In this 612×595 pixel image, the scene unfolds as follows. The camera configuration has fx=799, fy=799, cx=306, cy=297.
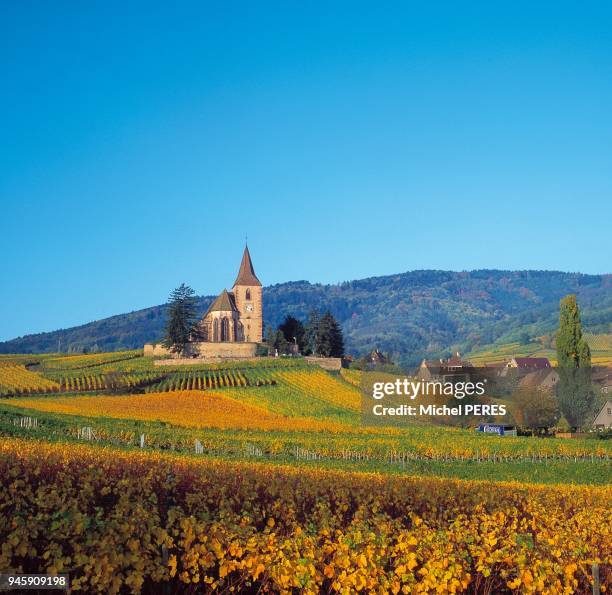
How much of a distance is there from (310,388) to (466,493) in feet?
199

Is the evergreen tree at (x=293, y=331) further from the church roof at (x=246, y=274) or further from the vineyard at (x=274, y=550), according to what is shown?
the vineyard at (x=274, y=550)

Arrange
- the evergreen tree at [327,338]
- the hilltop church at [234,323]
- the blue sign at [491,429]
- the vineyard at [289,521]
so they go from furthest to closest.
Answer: the evergreen tree at [327,338] → the hilltop church at [234,323] → the blue sign at [491,429] → the vineyard at [289,521]

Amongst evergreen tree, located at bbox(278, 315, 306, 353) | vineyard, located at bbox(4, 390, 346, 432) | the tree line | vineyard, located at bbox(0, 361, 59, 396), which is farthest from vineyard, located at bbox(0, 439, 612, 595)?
evergreen tree, located at bbox(278, 315, 306, 353)

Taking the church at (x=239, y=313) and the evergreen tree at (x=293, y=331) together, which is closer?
the evergreen tree at (x=293, y=331)

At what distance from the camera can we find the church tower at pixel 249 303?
400ft

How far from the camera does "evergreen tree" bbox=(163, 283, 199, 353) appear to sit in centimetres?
10044

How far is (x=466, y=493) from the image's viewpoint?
17.9 m

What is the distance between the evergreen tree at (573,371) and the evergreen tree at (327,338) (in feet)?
169

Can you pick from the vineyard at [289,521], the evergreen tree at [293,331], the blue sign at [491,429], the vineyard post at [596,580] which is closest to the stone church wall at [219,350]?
the evergreen tree at [293,331]

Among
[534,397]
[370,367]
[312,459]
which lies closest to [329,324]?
[370,367]

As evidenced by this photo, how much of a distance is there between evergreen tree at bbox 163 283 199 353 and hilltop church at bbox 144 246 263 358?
1.27 metres

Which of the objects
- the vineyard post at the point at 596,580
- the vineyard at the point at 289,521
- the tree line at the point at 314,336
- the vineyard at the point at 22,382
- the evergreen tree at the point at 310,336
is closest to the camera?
the vineyard at the point at 289,521

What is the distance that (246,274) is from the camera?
127 metres

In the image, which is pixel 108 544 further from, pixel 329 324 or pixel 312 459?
pixel 329 324
